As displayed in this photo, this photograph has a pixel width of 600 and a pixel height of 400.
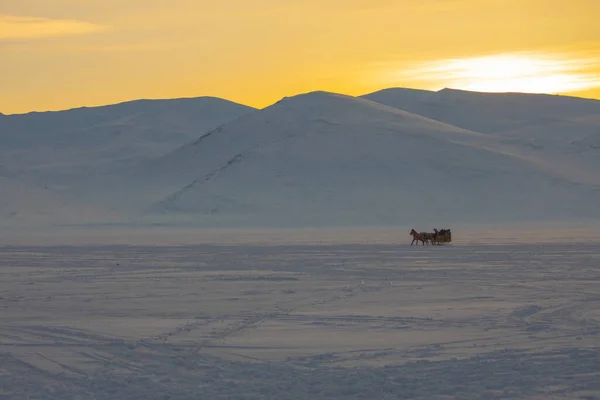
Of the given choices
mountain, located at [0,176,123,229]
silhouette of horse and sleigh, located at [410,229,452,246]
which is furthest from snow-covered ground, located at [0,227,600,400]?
mountain, located at [0,176,123,229]

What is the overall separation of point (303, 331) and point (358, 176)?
62092 mm

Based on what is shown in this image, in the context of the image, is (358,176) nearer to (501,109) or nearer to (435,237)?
(435,237)

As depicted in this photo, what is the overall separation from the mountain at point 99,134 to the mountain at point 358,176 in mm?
29045

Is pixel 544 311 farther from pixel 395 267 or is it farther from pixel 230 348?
pixel 395 267

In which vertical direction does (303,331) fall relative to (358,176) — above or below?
below

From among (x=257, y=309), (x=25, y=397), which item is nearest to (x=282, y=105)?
(x=257, y=309)

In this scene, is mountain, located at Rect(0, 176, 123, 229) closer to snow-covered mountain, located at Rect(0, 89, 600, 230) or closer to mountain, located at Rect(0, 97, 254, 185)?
snow-covered mountain, located at Rect(0, 89, 600, 230)

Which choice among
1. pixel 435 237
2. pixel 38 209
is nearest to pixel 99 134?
pixel 38 209

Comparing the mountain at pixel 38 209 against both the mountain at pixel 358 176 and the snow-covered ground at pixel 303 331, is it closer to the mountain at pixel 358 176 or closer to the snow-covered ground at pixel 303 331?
the mountain at pixel 358 176

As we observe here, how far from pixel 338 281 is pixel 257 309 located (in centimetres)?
532

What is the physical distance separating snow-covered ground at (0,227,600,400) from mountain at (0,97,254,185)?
8884 centimetres

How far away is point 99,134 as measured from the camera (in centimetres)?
14838

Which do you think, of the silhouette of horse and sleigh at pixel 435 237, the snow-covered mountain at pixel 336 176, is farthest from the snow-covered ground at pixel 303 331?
the snow-covered mountain at pixel 336 176

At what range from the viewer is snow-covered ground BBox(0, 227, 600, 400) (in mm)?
10938
